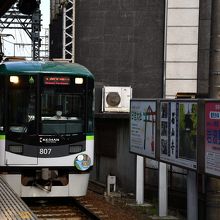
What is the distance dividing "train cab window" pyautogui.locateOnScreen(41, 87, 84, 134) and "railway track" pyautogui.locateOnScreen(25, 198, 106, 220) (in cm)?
158

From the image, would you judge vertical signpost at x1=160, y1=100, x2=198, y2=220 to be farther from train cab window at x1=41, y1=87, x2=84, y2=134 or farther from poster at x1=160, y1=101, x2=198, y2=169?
train cab window at x1=41, y1=87, x2=84, y2=134

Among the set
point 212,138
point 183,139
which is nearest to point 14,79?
point 183,139

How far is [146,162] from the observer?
1265 cm

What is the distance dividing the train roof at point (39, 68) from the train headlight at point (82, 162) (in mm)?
1719

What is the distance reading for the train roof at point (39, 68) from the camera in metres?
11.3

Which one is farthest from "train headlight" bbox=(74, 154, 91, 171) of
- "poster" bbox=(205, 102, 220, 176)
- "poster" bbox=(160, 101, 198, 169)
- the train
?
"poster" bbox=(205, 102, 220, 176)

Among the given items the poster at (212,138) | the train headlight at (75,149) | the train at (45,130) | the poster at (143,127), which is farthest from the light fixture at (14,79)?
the poster at (212,138)

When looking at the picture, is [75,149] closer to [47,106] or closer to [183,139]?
[47,106]

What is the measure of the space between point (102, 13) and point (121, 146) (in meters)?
5.41

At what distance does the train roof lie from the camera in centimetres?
1129

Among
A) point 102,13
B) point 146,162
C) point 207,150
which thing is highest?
point 102,13

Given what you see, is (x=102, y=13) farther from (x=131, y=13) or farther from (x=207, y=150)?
(x=207, y=150)

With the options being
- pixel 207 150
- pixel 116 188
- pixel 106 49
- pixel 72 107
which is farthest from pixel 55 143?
pixel 106 49

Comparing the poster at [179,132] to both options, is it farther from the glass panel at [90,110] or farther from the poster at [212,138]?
the glass panel at [90,110]
